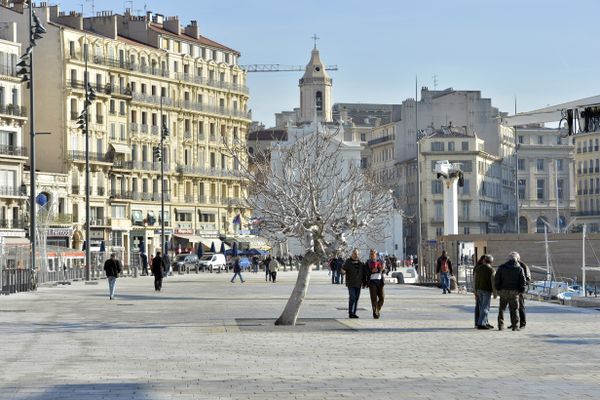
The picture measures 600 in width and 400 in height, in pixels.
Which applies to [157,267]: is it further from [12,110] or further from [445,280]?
[12,110]

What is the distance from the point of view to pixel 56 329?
1153 inches

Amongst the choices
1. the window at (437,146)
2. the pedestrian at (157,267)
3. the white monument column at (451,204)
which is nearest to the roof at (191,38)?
the window at (437,146)

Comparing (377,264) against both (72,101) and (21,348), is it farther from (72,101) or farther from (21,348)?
(72,101)

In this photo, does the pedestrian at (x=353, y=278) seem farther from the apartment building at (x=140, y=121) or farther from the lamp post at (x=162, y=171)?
the apartment building at (x=140, y=121)

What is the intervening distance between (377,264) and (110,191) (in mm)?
80112

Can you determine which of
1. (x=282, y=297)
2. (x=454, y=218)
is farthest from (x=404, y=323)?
(x=454, y=218)

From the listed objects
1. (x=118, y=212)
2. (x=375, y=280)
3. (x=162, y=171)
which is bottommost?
(x=375, y=280)

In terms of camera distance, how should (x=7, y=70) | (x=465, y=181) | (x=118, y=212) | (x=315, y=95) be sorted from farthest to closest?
(x=315, y=95) < (x=465, y=181) < (x=118, y=212) < (x=7, y=70)

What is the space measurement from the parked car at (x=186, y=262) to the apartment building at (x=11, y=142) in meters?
12.4

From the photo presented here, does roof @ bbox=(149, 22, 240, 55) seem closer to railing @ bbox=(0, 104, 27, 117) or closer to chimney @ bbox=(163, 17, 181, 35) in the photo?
chimney @ bbox=(163, 17, 181, 35)

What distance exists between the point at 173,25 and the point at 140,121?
12748mm

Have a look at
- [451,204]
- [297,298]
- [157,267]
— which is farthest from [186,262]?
[297,298]

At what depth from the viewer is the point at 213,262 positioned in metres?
106

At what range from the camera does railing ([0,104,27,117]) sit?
9129 cm
